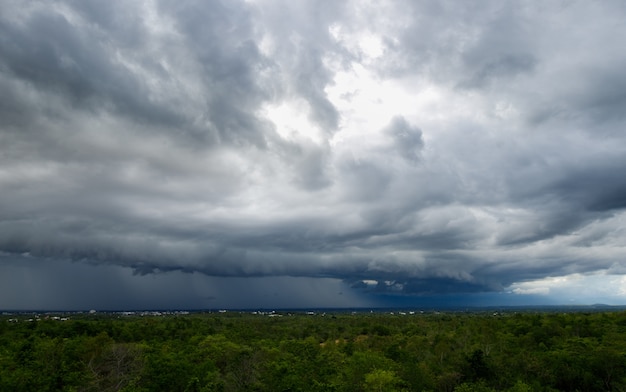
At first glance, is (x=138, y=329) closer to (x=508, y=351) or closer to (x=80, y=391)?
(x=80, y=391)

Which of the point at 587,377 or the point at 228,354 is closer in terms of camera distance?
the point at 587,377

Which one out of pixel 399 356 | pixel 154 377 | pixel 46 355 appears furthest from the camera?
pixel 399 356

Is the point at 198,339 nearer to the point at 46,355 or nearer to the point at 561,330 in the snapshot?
the point at 46,355

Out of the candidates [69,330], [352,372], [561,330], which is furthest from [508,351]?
[69,330]

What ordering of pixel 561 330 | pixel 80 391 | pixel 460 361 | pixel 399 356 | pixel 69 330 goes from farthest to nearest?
pixel 69 330 < pixel 561 330 < pixel 399 356 < pixel 460 361 < pixel 80 391

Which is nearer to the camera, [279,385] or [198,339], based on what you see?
[279,385]

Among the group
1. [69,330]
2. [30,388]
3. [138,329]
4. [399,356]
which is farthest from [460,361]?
[69,330]

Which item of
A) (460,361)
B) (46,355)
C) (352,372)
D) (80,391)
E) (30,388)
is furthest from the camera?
(460,361)

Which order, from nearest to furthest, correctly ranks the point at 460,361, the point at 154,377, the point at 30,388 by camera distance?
1. the point at 30,388
2. the point at 154,377
3. the point at 460,361
